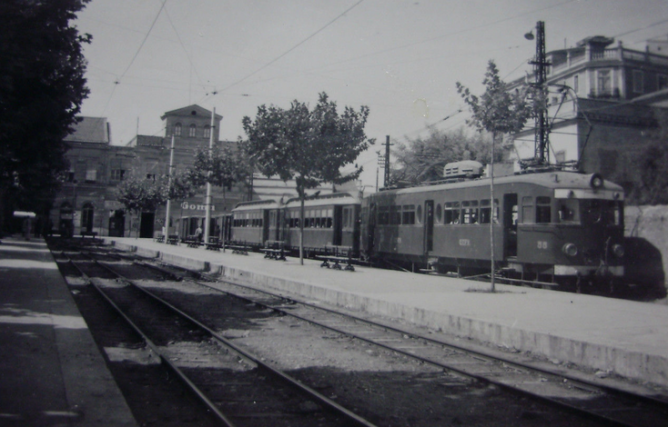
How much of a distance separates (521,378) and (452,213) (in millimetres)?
12496

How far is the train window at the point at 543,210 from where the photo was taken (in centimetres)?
1588

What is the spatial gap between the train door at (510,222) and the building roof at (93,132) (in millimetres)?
57361

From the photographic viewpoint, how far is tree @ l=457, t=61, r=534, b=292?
13.9 metres

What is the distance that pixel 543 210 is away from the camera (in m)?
16.0

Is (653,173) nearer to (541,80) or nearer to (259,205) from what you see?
(541,80)

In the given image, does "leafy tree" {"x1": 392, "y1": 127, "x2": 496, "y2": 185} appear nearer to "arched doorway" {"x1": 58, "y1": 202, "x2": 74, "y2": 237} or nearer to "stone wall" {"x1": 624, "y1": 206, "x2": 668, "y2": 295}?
"stone wall" {"x1": 624, "y1": 206, "x2": 668, "y2": 295}

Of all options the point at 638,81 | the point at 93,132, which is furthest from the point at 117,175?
the point at 638,81

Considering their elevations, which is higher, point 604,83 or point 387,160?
point 387,160

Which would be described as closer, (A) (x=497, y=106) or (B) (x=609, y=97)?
(A) (x=497, y=106)

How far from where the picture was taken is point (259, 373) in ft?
22.7

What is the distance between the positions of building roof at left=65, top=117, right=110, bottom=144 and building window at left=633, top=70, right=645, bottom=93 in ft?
200


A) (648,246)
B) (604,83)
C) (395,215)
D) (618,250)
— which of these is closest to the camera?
(618,250)

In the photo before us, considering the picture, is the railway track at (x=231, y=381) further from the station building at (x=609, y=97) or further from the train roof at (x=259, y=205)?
the train roof at (x=259, y=205)

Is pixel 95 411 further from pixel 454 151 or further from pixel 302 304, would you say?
pixel 454 151
